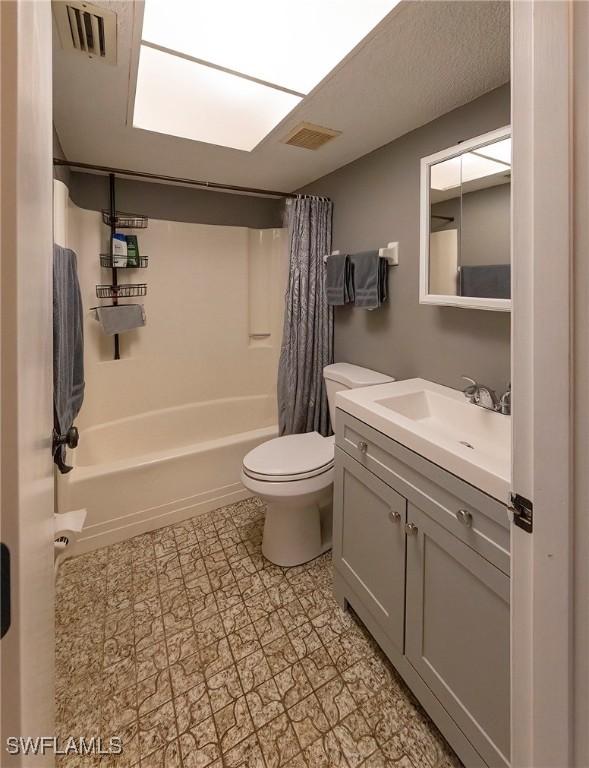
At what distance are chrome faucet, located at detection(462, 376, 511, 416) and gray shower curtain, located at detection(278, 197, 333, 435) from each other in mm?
1194

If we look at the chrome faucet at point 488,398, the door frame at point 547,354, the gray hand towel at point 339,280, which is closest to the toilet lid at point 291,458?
the chrome faucet at point 488,398

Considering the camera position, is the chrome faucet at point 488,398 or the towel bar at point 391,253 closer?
the chrome faucet at point 488,398

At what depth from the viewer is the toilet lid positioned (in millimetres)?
1813

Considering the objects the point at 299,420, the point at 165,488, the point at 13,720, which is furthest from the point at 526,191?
the point at 165,488

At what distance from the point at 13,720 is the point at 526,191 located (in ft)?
3.04

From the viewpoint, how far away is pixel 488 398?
1.44 m

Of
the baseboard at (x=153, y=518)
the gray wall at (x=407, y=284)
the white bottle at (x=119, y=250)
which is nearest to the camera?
the gray wall at (x=407, y=284)

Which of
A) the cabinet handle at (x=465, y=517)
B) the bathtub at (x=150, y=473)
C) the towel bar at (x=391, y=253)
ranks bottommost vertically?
the bathtub at (x=150, y=473)

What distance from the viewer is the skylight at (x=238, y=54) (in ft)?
3.80

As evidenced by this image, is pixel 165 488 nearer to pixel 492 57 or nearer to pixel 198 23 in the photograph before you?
pixel 198 23

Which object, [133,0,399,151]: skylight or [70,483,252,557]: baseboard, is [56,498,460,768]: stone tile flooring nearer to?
[70,483,252,557]: baseboard

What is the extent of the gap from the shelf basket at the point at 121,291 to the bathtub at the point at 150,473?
35.5 inches

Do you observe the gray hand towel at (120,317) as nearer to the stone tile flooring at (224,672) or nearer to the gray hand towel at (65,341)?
the gray hand towel at (65,341)

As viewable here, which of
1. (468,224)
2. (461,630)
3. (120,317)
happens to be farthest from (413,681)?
(120,317)
